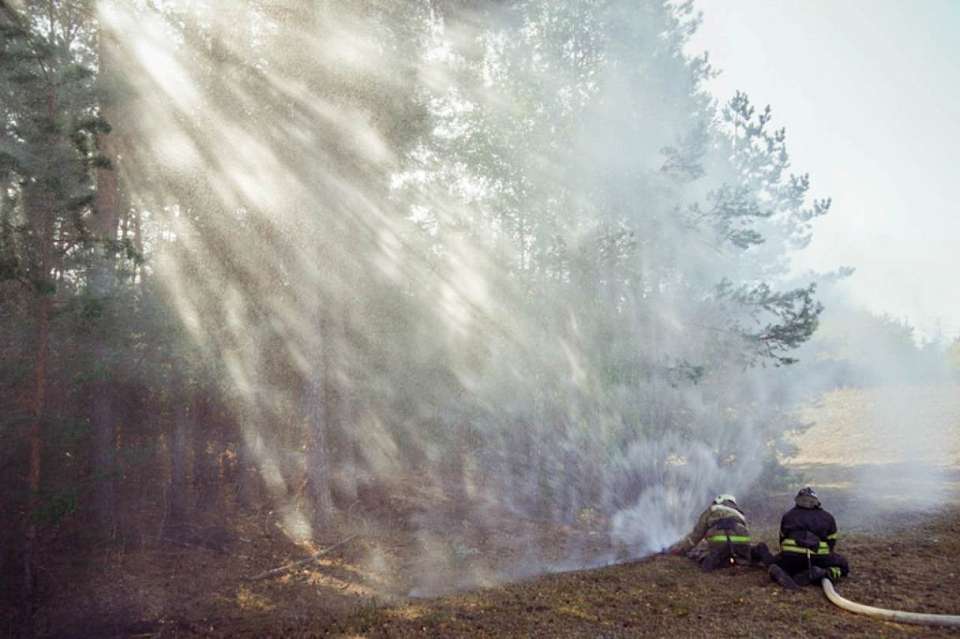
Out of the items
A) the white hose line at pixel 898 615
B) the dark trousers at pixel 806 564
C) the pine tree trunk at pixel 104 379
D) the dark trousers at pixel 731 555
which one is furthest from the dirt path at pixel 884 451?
the pine tree trunk at pixel 104 379

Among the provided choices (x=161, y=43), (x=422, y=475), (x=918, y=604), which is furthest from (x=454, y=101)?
(x=918, y=604)

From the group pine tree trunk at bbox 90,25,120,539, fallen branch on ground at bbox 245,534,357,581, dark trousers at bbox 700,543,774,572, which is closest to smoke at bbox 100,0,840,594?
fallen branch on ground at bbox 245,534,357,581

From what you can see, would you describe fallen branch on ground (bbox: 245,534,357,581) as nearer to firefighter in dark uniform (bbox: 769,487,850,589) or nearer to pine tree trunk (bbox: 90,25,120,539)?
pine tree trunk (bbox: 90,25,120,539)

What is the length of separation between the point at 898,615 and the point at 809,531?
1590 millimetres

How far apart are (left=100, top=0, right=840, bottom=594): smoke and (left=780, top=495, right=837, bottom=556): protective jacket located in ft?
12.9

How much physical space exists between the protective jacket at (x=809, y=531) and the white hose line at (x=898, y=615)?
0.83 meters

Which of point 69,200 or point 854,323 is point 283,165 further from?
Answer: point 854,323

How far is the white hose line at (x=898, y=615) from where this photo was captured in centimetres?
572

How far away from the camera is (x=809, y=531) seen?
7488 millimetres

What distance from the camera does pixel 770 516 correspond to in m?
14.7

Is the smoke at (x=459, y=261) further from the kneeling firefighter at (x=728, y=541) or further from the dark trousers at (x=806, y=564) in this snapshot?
the dark trousers at (x=806, y=564)

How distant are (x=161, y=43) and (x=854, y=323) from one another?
185ft

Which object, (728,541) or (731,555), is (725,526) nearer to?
(728,541)

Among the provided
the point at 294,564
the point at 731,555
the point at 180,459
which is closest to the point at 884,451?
the point at 731,555
